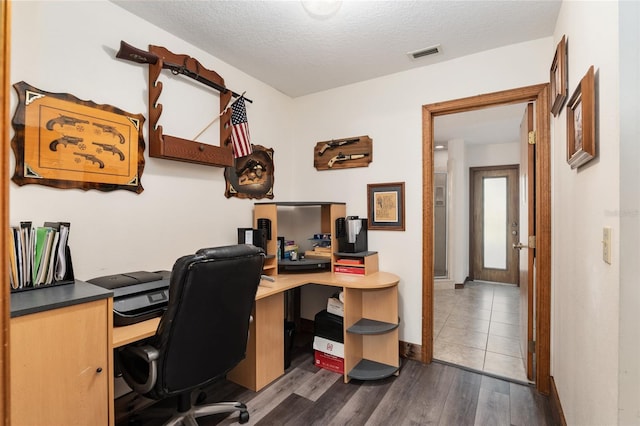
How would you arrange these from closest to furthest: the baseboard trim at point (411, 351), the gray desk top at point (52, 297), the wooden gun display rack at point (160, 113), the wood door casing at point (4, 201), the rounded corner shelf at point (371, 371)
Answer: the wood door casing at point (4, 201), the gray desk top at point (52, 297), the wooden gun display rack at point (160, 113), the rounded corner shelf at point (371, 371), the baseboard trim at point (411, 351)

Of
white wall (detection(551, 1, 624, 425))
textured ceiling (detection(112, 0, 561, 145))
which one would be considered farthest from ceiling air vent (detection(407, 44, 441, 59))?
white wall (detection(551, 1, 624, 425))

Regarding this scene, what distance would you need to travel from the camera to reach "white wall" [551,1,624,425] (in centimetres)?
97

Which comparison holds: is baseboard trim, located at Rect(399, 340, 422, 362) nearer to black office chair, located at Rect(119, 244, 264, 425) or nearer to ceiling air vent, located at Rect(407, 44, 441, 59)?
black office chair, located at Rect(119, 244, 264, 425)

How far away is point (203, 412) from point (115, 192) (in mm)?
1370

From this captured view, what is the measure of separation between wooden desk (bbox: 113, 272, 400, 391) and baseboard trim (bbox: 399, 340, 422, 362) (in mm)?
282

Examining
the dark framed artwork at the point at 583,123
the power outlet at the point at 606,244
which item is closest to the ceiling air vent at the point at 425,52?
the dark framed artwork at the point at 583,123

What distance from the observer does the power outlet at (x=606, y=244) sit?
39.4 inches

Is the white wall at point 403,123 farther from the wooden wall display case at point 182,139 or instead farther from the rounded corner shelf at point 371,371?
the wooden wall display case at point 182,139

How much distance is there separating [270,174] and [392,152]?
3.88ft

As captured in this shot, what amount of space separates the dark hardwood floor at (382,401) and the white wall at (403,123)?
1.57 ft

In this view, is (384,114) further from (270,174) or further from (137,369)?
(137,369)

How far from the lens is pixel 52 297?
1.24 metres

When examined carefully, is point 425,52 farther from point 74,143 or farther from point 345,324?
point 74,143

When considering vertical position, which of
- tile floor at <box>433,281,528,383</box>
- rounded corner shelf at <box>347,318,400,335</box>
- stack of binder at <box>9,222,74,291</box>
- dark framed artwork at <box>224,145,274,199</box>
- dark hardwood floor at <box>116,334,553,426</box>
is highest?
dark framed artwork at <box>224,145,274,199</box>
